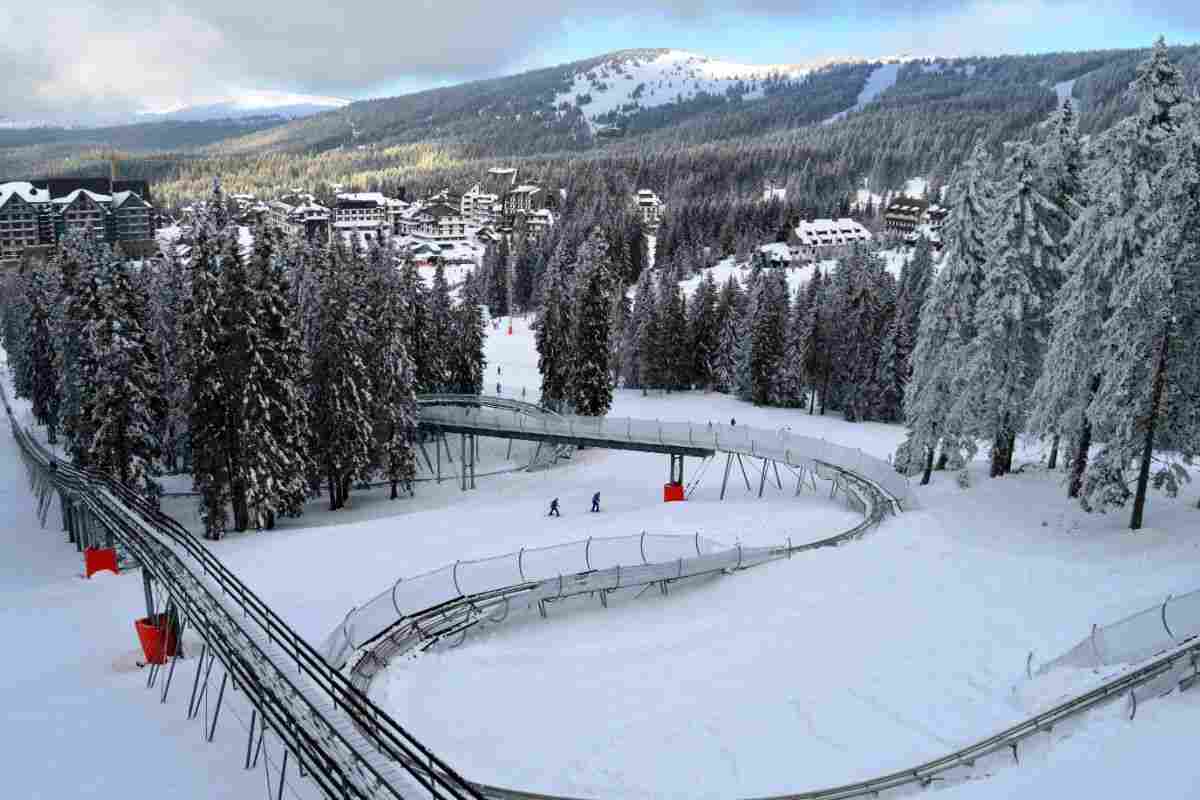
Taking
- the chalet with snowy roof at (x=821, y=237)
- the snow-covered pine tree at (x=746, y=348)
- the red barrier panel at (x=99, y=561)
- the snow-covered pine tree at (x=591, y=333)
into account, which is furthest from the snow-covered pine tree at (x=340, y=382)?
the chalet with snowy roof at (x=821, y=237)

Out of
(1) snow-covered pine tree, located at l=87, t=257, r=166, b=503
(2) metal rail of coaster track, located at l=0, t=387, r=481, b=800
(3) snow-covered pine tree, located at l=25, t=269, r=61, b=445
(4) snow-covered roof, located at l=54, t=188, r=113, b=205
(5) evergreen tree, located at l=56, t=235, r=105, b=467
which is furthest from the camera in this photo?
(4) snow-covered roof, located at l=54, t=188, r=113, b=205

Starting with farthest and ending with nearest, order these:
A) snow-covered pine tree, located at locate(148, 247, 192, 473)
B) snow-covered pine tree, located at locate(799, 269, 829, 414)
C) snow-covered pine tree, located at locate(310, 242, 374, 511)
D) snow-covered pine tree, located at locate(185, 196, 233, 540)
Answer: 1. snow-covered pine tree, located at locate(799, 269, 829, 414)
2. snow-covered pine tree, located at locate(148, 247, 192, 473)
3. snow-covered pine tree, located at locate(310, 242, 374, 511)
4. snow-covered pine tree, located at locate(185, 196, 233, 540)

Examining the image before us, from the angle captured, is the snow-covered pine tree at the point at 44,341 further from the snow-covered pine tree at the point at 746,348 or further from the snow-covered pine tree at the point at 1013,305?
the snow-covered pine tree at the point at 1013,305

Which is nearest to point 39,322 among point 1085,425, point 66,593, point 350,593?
point 66,593

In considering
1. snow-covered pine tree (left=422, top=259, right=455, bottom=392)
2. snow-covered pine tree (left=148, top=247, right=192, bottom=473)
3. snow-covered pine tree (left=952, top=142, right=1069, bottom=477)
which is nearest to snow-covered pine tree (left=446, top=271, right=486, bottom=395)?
snow-covered pine tree (left=422, top=259, right=455, bottom=392)

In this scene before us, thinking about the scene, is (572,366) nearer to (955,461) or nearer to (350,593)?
(955,461)

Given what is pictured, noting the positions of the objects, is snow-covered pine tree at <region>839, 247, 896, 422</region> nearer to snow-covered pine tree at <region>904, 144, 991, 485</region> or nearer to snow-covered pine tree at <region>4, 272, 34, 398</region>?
snow-covered pine tree at <region>904, 144, 991, 485</region>

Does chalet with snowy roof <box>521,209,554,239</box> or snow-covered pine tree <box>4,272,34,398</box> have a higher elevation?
chalet with snowy roof <box>521,209,554,239</box>
